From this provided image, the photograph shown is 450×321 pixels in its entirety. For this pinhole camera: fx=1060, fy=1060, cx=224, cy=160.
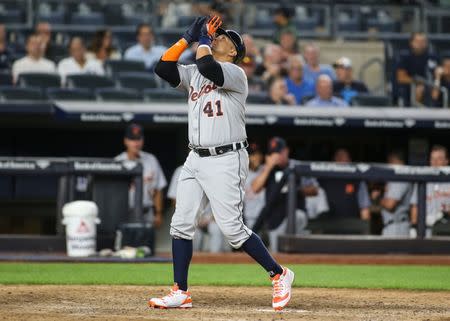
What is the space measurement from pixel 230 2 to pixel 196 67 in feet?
28.1

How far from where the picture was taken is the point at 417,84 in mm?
13586

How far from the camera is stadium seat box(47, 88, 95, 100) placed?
12.2 meters

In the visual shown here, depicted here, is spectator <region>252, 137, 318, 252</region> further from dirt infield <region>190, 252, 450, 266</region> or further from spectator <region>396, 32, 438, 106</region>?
spectator <region>396, 32, 438, 106</region>

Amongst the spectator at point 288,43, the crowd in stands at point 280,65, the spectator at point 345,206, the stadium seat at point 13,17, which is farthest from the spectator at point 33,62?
the spectator at point 345,206

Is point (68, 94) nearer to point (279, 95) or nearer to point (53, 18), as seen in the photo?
point (279, 95)

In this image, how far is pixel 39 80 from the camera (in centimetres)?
1245

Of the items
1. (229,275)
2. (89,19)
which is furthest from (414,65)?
(229,275)

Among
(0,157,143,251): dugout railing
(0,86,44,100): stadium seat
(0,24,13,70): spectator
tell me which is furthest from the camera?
(0,24,13,70): spectator

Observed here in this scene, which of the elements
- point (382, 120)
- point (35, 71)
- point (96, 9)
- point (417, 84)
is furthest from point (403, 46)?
point (35, 71)

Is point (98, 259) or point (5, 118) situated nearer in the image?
point (98, 259)

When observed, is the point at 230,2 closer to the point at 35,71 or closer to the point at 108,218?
the point at 35,71

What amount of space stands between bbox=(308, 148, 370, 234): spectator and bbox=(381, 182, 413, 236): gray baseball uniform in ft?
0.70

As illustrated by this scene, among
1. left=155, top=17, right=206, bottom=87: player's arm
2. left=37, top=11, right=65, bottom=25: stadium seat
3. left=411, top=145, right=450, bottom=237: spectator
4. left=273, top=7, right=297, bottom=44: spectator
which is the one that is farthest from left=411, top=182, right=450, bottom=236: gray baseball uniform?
left=37, top=11, right=65, bottom=25: stadium seat

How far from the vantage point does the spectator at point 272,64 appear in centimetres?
1332
